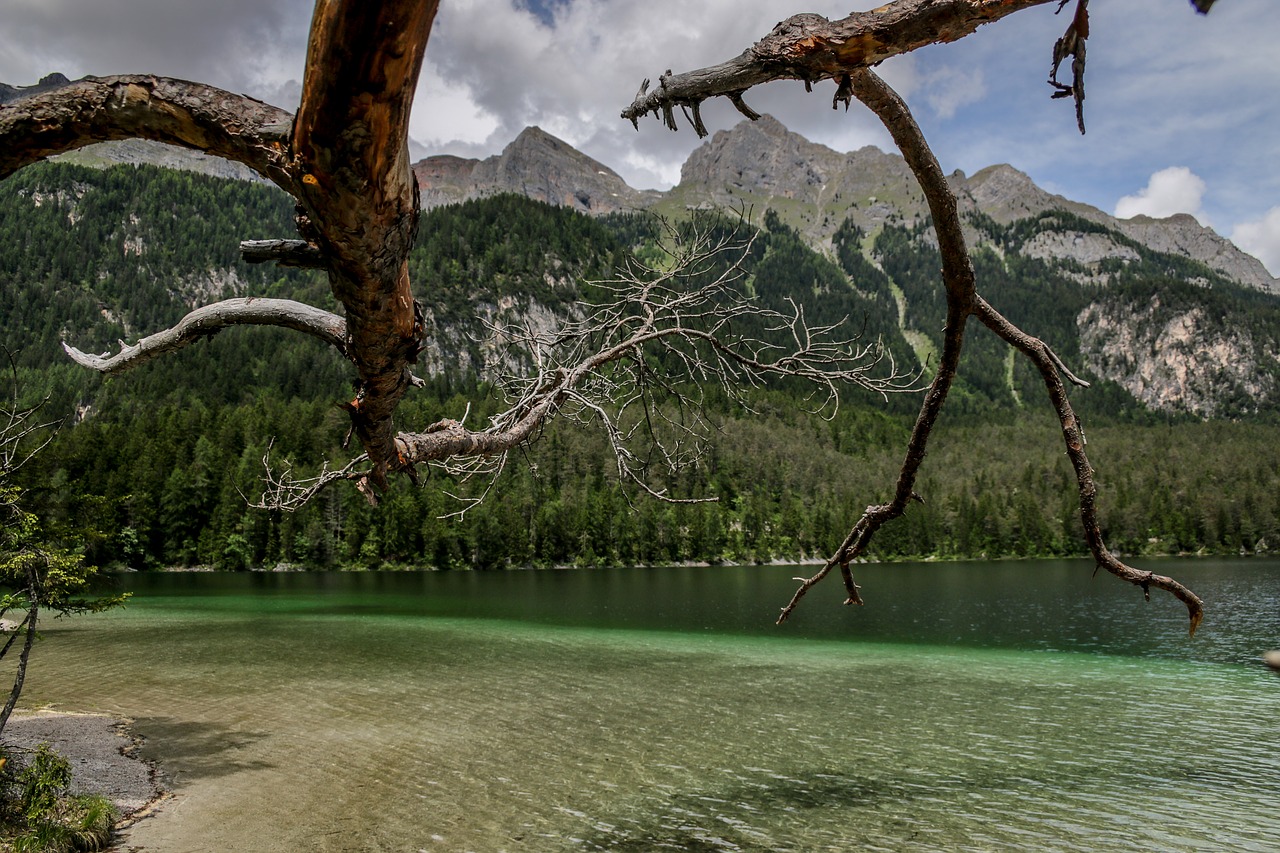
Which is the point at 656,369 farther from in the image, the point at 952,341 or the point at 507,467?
the point at 507,467

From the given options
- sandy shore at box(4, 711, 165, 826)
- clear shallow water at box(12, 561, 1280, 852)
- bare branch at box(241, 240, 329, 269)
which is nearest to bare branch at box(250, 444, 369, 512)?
bare branch at box(241, 240, 329, 269)

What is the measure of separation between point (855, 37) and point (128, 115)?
1887 mm

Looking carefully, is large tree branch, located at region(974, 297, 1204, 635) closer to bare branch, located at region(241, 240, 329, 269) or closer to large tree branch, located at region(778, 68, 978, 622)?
large tree branch, located at region(778, 68, 978, 622)

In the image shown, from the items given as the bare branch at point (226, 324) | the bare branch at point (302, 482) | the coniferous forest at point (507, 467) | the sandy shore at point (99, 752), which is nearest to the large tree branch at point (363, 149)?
the bare branch at point (226, 324)

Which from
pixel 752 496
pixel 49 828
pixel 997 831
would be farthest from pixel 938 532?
pixel 49 828

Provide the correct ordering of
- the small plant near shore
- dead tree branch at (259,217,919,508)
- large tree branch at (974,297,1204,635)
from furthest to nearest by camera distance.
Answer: the small plant near shore, dead tree branch at (259,217,919,508), large tree branch at (974,297,1204,635)

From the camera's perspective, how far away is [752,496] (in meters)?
108

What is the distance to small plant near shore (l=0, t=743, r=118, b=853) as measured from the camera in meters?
6.64

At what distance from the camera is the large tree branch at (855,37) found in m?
1.88

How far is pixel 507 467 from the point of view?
56969mm

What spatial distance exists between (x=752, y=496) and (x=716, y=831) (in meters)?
99.8

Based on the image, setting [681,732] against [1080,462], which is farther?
[681,732]

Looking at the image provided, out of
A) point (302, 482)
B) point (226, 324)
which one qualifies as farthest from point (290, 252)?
point (302, 482)

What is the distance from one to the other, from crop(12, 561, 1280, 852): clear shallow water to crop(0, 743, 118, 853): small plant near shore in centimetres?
69
